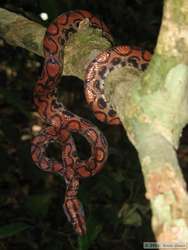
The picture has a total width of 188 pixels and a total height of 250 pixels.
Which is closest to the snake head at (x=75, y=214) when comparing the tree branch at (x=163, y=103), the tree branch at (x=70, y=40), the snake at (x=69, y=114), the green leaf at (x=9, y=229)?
the snake at (x=69, y=114)

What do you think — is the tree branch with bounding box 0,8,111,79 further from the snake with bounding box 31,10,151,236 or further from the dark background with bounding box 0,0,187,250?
the dark background with bounding box 0,0,187,250

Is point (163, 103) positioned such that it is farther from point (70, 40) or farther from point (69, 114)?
point (69, 114)

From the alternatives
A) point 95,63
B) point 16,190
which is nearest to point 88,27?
point 95,63

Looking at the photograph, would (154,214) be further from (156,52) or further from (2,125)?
(2,125)

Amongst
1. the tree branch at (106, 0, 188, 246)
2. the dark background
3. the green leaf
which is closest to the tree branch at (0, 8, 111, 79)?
the dark background

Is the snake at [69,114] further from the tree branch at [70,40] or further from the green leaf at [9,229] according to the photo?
the green leaf at [9,229]
